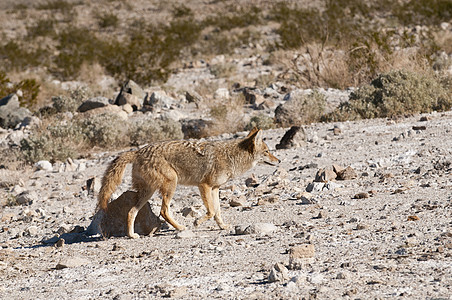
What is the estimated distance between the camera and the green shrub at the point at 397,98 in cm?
1262

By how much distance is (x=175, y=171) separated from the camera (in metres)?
6.86

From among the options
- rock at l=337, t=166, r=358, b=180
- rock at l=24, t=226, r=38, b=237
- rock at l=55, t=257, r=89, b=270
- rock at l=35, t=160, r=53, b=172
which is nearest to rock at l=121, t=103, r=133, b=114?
rock at l=35, t=160, r=53, b=172

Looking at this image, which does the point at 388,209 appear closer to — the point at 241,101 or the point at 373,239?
the point at 373,239

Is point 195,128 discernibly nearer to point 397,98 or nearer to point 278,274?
point 397,98

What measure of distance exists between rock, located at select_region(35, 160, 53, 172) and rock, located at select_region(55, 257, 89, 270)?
681 cm

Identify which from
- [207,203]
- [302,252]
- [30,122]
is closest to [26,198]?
[207,203]

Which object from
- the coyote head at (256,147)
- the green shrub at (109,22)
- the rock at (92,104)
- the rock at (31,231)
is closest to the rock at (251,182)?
the coyote head at (256,147)

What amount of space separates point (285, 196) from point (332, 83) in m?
9.23

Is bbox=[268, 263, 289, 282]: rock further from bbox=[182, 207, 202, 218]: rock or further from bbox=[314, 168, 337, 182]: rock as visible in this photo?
bbox=[314, 168, 337, 182]: rock

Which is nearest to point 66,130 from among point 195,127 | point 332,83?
point 195,127

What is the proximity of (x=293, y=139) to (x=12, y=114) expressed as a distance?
9577mm

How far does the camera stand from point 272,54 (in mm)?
24562

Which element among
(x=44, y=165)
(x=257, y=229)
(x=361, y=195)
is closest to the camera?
(x=257, y=229)

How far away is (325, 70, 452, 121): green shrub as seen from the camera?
41.4 feet
